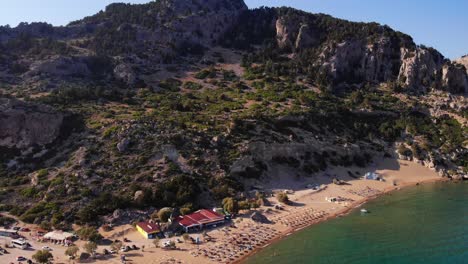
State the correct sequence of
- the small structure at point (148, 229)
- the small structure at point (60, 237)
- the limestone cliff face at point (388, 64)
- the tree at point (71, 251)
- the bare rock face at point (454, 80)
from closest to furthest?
the tree at point (71, 251), the small structure at point (60, 237), the small structure at point (148, 229), the bare rock face at point (454, 80), the limestone cliff face at point (388, 64)

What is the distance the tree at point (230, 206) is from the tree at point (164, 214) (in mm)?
8496

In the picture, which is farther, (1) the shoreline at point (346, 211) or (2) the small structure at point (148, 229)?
(2) the small structure at point (148, 229)

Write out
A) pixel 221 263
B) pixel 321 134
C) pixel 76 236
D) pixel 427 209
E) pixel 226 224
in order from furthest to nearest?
pixel 321 134 → pixel 427 209 → pixel 226 224 → pixel 76 236 → pixel 221 263

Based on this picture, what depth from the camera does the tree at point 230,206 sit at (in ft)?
205

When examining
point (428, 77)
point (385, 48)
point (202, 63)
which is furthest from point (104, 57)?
point (428, 77)

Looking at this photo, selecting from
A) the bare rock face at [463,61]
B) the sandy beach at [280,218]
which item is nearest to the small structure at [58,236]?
the sandy beach at [280,218]

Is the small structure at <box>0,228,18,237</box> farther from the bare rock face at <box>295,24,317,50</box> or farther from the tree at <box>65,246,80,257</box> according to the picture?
the bare rock face at <box>295,24,317,50</box>

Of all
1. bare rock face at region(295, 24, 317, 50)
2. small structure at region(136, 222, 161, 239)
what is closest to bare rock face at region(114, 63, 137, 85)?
bare rock face at region(295, 24, 317, 50)

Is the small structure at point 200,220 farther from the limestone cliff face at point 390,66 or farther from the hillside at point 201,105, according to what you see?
the limestone cliff face at point 390,66

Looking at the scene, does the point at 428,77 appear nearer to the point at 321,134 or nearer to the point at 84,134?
the point at 321,134

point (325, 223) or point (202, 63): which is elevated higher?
point (202, 63)

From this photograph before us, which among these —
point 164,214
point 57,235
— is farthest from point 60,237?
point 164,214

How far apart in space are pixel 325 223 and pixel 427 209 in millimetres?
18395

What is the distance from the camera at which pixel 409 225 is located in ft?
197
